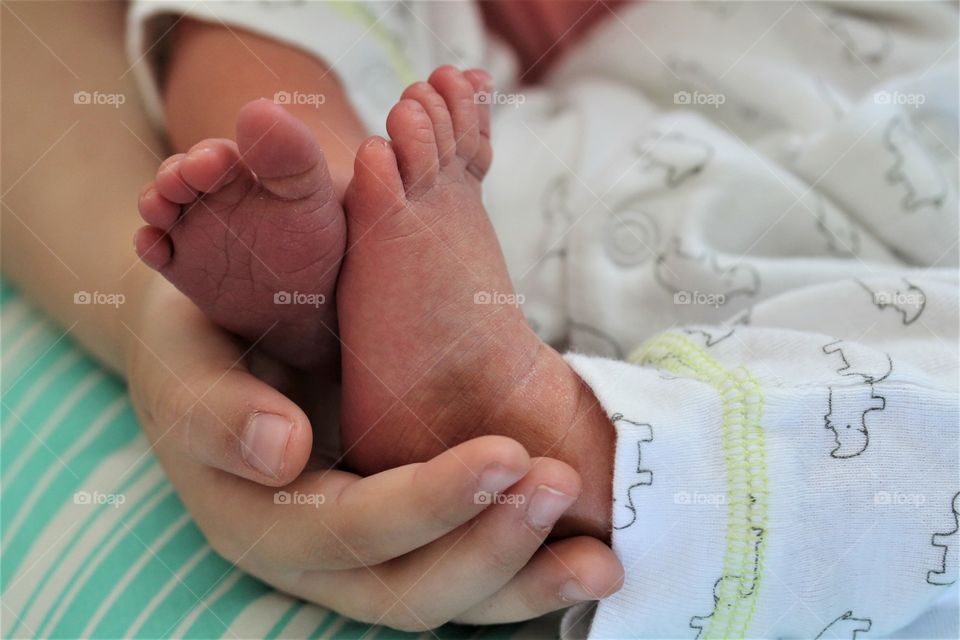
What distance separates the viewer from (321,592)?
0.69m

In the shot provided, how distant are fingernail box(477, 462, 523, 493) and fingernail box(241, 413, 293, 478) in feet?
0.50

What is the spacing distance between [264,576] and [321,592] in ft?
0.19

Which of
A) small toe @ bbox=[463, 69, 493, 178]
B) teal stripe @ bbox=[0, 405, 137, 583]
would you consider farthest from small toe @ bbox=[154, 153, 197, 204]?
teal stripe @ bbox=[0, 405, 137, 583]

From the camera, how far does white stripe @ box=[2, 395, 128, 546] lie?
79 cm

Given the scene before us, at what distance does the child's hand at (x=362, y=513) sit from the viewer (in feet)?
1.92

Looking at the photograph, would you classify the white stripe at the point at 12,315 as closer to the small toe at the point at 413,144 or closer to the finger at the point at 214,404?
the finger at the point at 214,404

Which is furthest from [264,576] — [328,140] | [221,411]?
[328,140]

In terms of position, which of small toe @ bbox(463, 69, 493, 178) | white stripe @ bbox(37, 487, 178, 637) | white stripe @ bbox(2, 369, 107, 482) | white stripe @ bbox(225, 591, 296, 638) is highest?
small toe @ bbox(463, 69, 493, 178)

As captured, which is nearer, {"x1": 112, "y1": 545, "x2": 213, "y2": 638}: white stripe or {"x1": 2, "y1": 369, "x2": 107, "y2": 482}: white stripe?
{"x1": 112, "y1": 545, "x2": 213, "y2": 638}: white stripe

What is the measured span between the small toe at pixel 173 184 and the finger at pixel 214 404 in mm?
147

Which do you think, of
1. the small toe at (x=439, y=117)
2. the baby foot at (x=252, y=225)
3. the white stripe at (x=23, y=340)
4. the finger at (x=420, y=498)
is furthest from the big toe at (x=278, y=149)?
the white stripe at (x=23, y=340)

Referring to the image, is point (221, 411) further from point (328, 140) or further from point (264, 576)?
point (328, 140)

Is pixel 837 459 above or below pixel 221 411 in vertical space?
below

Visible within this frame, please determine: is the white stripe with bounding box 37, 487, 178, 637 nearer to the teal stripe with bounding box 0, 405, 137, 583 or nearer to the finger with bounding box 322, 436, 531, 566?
the teal stripe with bounding box 0, 405, 137, 583
